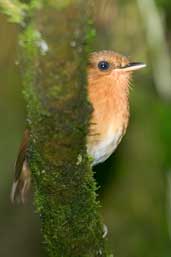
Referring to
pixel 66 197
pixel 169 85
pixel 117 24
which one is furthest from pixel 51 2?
pixel 117 24

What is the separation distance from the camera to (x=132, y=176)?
6.18 metres

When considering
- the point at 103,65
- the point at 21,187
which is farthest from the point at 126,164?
the point at 103,65

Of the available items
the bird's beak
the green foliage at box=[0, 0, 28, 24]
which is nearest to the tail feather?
the bird's beak

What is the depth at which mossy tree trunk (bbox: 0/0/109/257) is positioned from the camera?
100.0 inches

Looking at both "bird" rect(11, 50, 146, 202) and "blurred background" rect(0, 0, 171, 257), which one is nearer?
"bird" rect(11, 50, 146, 202)

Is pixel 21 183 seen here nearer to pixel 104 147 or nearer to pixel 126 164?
pixel 104 147

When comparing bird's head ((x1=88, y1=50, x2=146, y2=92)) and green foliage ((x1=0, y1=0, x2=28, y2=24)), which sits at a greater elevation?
green foliage ((x1=0, y1=0, x2=28, y2=24))

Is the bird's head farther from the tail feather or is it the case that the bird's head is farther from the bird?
the tail feather

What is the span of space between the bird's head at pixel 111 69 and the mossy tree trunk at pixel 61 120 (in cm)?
120

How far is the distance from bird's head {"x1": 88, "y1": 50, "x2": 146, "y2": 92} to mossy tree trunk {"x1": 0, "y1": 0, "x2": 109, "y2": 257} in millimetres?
1196

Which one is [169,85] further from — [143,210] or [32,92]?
[32,92]

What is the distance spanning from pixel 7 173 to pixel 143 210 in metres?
1.17

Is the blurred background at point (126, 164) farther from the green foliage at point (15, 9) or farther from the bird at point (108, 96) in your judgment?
the green foliage at point (15, 9)

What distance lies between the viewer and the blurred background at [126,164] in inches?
235
